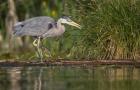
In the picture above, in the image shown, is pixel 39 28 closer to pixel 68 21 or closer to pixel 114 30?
pixel 68 21

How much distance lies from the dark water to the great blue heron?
1.87m

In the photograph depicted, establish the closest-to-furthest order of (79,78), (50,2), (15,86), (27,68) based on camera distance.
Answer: (15,86), (79,78), (27,68), (50,2)

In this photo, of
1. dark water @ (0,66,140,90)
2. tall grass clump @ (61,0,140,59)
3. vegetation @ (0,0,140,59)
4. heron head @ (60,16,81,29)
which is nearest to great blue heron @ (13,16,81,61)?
heron head @ (60,16,81,29)

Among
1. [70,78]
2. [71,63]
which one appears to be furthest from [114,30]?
[70,78]

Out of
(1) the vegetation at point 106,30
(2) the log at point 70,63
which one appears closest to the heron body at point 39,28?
(1) the vegetation at point 106,30

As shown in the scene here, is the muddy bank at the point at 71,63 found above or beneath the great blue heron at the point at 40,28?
beneath

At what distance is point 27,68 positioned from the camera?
14.3 m

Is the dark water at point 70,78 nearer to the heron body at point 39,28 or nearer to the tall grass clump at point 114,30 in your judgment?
the tall grass clump at point 114,30

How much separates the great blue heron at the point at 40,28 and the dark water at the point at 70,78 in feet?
6.12

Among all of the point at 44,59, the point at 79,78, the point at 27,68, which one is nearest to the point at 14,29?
the point at 44,59

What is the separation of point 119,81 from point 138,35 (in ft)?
11.4

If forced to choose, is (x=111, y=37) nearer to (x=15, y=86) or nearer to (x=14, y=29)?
(x=14, y=29)

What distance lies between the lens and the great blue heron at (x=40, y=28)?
52.5 ft

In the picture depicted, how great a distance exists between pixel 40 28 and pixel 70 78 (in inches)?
157
